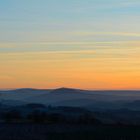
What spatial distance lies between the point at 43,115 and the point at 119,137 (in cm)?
4402

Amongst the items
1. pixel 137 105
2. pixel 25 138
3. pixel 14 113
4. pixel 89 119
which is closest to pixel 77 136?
pixel 25 138

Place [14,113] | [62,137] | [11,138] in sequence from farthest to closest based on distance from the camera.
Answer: [14,113] → [11,138] → [62,137]

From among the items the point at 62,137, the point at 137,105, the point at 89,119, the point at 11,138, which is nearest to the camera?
the point at 62,137

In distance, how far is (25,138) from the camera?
49188 mm

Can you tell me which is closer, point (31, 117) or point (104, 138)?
point (104, 138)

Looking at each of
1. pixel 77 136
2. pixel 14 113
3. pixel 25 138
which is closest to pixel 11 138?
pixel 25 138

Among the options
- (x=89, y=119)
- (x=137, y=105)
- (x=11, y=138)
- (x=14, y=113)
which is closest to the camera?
(x=11, y=138)

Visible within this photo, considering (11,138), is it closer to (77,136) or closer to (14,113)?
(77,136)

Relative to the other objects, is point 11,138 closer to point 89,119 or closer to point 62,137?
point 62,137

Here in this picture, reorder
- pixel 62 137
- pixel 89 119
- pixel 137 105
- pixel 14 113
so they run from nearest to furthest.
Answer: pixel 62 137
pixel 89 119
pixel 14 113
pixel 137 105

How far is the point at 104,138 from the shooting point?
44.4 metres

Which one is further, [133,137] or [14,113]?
[14,113]

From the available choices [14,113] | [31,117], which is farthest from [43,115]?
[14,113]

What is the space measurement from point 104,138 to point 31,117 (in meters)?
45.9
